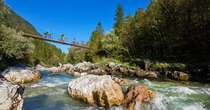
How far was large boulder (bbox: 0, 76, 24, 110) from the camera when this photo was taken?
6.77 m

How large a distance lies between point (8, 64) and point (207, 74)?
66.4 feet

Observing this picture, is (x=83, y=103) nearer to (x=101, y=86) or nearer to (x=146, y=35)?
(x=101, y=86)

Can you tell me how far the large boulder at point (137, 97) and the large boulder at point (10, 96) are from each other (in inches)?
192

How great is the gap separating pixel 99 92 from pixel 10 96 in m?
4.71

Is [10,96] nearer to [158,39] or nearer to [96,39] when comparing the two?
[158,39]

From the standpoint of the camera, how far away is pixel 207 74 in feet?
78.4

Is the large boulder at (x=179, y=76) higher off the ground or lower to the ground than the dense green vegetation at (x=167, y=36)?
lower

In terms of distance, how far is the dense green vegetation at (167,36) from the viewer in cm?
3091

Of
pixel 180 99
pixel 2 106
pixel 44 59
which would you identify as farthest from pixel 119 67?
pixel 44 59

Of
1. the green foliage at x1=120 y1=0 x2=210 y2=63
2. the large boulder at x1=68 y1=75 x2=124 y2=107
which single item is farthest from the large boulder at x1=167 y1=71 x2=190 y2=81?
the large boulder at x1=68 y1=75 x2=124 y2=107

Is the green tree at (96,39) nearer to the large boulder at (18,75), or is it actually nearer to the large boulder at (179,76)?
the large boulder at (179,76)

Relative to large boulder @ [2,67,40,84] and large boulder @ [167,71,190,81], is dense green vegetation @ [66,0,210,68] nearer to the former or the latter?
large boulder @ [167,71,190,81]

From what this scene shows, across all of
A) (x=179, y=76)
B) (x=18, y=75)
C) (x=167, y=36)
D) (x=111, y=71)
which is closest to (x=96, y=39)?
(x=167, y=36)

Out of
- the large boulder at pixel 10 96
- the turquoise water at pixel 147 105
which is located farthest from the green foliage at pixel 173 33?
the large boulder at pixel 10 96
